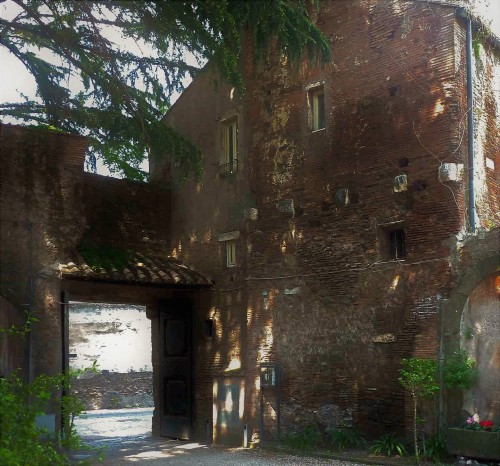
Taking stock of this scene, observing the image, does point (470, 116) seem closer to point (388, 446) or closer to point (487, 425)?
point (487, 425)

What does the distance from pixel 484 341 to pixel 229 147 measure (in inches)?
272

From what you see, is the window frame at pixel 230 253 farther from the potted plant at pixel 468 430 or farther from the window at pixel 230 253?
the potted plant at pixel 468 430

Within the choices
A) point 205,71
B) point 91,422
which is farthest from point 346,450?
point 91,422

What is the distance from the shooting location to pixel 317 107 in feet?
48.5

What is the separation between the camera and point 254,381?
14828mm

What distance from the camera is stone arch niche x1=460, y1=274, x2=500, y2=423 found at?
39.5ft

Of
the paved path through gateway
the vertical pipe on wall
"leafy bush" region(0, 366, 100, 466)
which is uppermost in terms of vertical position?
the vertical pipe on wall

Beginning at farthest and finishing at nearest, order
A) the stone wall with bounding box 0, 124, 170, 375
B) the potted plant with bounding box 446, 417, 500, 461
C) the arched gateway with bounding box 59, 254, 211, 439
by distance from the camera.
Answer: the arched gateway with bounding box 59, 254, 211, 439 → the stone wall with bounding box 0, 124, 170, 375 → the potted plant with bounding box 446, 417, 500, 461

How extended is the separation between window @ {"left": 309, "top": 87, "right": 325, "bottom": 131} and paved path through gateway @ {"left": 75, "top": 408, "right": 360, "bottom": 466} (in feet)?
20.4

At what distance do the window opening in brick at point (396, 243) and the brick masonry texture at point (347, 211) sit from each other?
141 mm

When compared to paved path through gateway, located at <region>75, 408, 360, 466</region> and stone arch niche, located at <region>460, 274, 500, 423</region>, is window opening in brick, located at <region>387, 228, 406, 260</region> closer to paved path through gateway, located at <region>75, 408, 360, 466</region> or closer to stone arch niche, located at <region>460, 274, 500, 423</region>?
stone arch niche, located at <region>460, 274, 500, 423</region>

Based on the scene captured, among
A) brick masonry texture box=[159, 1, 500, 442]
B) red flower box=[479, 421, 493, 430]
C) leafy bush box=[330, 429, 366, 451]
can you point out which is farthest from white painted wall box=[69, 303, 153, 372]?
red flower box=[479, 421, 493, 430]

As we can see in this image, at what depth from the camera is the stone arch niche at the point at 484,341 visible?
39.5 feet

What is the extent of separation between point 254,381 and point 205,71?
6.46m
